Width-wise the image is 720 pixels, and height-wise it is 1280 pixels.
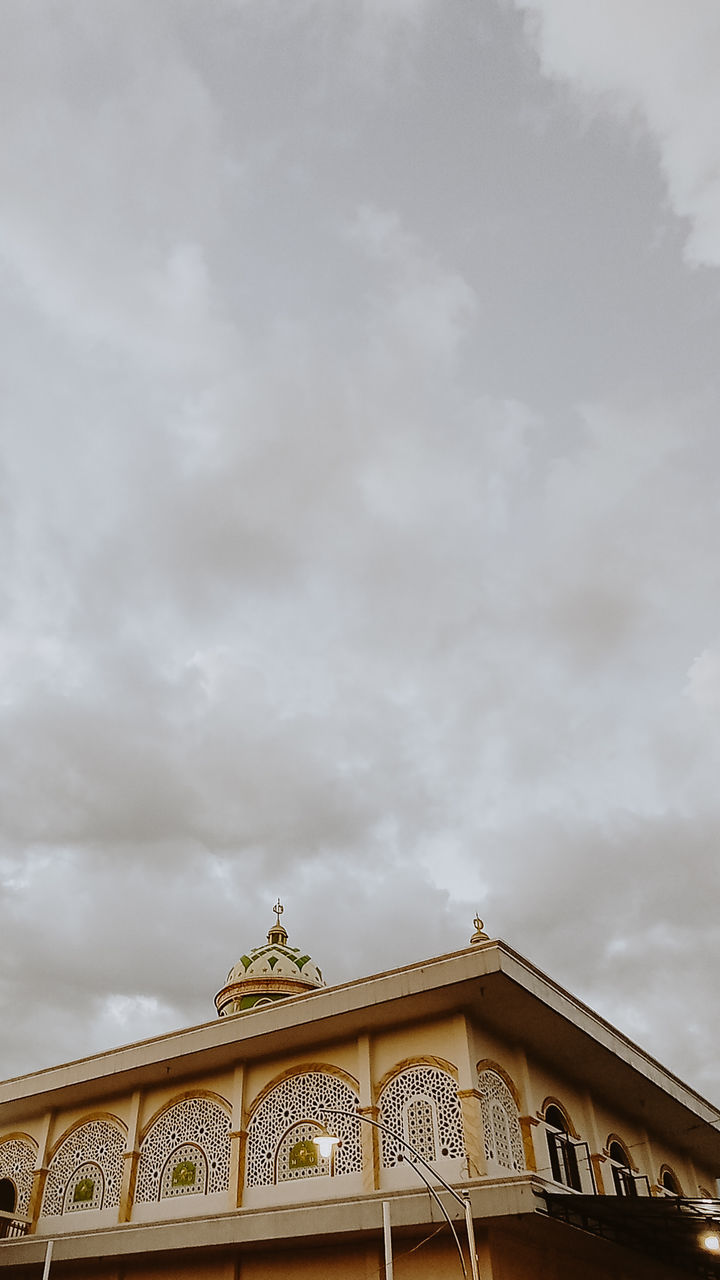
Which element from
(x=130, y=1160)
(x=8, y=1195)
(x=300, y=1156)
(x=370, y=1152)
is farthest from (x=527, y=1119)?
(x=8, y=1195)

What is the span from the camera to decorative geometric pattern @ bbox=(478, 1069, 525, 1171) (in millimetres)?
16938

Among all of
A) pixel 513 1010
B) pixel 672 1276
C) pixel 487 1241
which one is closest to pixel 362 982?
pixel 513 1010

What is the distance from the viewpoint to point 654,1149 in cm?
2445

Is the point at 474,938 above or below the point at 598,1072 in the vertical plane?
above

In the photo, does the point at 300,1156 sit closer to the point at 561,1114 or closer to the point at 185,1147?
the point at 185,1147

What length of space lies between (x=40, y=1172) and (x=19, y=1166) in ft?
3.70

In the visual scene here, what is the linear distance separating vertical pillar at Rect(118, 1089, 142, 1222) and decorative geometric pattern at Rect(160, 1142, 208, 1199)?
814 mm

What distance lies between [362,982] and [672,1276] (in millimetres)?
9506

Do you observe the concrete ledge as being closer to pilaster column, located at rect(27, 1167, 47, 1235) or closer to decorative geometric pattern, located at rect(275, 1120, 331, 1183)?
decorative geometric pattern, located at rect(275, 1120, 331, 1183)

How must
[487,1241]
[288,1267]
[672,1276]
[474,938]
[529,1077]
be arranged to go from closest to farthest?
[487,1241]
[288,1267]
[529,1077]
[672,1276]
[474,938]

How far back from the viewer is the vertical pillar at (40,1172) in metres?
21.6

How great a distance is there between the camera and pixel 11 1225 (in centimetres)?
2130

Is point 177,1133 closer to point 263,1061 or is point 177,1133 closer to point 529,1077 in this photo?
point 263,1061

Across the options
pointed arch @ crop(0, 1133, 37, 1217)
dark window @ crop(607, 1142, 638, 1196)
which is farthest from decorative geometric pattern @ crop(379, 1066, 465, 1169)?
pointed arch @ crop(0, 1133, 37, 1217)
